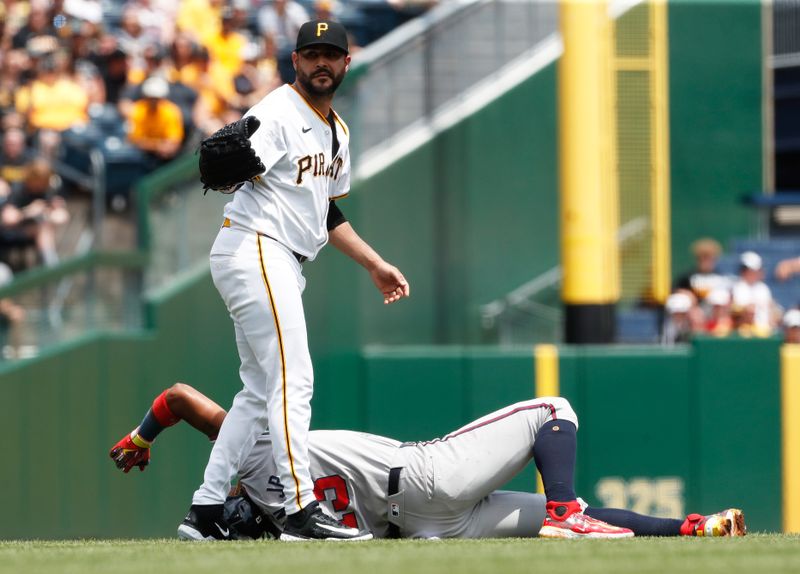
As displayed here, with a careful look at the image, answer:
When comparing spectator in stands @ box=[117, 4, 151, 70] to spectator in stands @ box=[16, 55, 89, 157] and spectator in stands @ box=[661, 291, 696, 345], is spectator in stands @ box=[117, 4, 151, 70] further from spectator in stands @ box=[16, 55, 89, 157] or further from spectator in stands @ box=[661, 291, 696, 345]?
spectator in stands @ box=[661, 291, 696, 345]

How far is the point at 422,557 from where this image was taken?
4.02 m

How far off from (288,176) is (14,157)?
4962 millimetres

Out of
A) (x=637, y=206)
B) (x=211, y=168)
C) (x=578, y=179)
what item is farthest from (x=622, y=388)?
(x=211, y=168)

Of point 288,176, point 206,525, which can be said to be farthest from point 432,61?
point 206,525

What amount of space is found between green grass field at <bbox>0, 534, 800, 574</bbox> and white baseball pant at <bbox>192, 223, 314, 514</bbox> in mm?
357

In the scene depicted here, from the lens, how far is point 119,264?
26.2 feet

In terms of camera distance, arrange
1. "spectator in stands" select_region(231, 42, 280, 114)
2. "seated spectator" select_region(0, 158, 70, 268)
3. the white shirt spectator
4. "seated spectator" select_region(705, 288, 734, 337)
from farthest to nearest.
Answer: "spectator in stands" select_region(231, 42, 280, 114)
the white shirt spectator
"seated spectator" select_region(705, 288, 734, 337)
"seated spectator" select_region(0, 158, 70, 268)

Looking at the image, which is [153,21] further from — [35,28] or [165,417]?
[165,417]

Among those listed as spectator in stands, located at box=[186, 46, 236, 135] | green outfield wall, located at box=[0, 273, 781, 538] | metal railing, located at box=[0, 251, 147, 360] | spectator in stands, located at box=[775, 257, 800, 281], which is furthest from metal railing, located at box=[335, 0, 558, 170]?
spectator in stands, located at box=[775, 257, 800, 281]

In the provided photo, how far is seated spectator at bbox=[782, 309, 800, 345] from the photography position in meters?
9.85

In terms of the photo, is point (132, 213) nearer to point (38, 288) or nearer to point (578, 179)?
point (38, 288)

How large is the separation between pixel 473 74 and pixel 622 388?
340cm

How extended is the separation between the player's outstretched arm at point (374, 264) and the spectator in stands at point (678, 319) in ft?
15.4

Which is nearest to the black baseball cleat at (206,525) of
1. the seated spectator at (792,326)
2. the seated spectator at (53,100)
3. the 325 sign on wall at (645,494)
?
the 325 sign on wall at (645,494)
